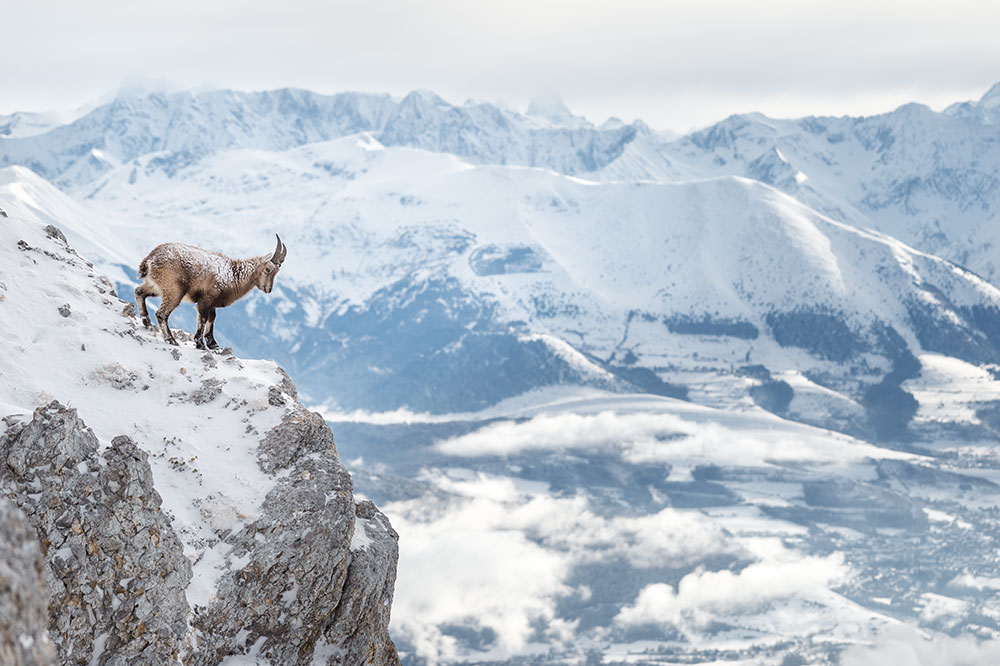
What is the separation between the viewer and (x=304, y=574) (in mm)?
42125

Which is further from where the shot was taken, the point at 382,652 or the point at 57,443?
the point at 382,652

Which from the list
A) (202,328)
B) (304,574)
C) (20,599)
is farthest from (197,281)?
(20,599)

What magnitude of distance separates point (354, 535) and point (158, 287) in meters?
14.6

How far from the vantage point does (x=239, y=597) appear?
133ft

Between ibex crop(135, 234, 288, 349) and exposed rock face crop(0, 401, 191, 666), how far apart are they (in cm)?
1323

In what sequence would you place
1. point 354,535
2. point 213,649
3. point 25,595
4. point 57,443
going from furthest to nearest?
point 354,535 → point 213,649 → point 57,443 → point 25,595

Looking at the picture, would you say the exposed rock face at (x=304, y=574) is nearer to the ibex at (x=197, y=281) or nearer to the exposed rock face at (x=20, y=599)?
the ibex at (x=197, y=281)

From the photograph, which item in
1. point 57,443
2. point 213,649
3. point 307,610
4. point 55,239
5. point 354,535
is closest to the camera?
point 57,443

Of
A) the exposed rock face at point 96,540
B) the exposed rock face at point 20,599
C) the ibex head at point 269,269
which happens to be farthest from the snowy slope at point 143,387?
the exposed rock face at point 20,599

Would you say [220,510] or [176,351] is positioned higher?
[176,351]

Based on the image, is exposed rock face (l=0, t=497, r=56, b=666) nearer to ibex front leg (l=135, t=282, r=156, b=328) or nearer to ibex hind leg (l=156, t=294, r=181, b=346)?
ibex hind leg (l=156, t=294, r=181, b=346)

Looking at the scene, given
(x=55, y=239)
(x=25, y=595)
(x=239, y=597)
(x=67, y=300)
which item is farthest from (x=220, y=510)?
(x=25, y=595)

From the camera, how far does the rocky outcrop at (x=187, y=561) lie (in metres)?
35.2

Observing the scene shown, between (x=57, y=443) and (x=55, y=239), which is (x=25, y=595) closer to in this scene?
(x=57, y=443)
